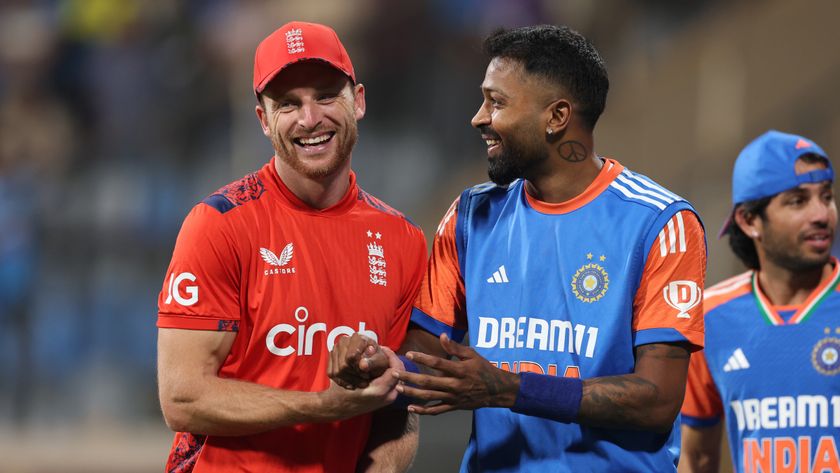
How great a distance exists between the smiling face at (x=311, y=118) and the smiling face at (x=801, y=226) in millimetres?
1879

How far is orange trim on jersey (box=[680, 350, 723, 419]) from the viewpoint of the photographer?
4875 mm

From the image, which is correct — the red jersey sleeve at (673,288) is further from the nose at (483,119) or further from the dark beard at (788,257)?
the dark beard at (788,257)

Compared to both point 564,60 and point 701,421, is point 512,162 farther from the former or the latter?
point 701,421

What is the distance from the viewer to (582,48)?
4.04 metres

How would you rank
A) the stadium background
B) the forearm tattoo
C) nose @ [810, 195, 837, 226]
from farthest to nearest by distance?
1. the stadium background
2. nose @ [810, 195, 837, 226]
3. the forearm tattoo

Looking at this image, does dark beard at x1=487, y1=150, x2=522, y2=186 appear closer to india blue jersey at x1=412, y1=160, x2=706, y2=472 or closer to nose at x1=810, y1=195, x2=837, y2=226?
india blue jersey at x1=412, y1=160, x2=706, y2=472

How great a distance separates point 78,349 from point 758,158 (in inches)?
228

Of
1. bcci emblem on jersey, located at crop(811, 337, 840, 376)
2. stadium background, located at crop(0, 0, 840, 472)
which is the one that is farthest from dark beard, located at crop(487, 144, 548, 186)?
stadium background, located at crop(0, 0, 840, 472)

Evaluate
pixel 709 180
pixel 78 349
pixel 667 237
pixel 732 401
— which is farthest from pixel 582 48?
pixel 78 349

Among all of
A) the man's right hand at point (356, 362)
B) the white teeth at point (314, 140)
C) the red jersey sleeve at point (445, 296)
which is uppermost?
the white teeth at point (314, 140)

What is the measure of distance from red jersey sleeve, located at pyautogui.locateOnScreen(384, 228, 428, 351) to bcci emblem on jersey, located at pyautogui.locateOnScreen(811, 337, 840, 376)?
161 centimetres

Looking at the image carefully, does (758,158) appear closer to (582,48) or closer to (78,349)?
(582,48)

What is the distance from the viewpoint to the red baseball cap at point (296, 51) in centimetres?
408

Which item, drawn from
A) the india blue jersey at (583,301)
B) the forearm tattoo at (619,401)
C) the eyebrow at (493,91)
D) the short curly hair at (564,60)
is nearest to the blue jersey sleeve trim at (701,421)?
the india blue jersey at (583,301)
